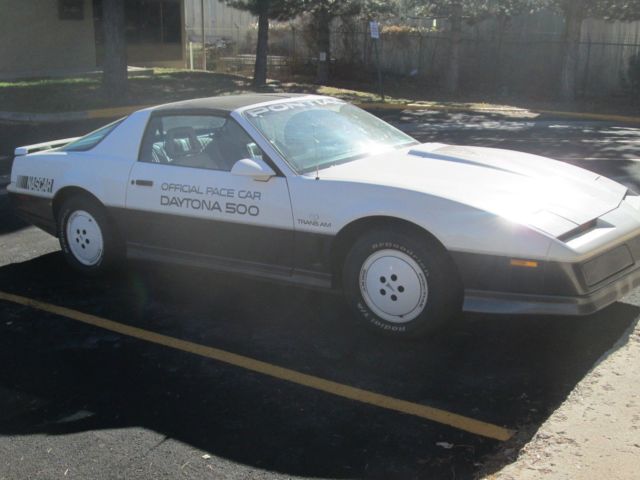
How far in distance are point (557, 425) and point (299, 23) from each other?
3122 cm

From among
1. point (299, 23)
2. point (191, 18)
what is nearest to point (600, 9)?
point (299, 23)

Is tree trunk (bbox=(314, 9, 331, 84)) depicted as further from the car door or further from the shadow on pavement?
the shadow on pavement

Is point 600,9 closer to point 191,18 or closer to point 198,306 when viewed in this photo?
point 198,306

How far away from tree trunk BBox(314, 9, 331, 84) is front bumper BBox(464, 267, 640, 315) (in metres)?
23.8

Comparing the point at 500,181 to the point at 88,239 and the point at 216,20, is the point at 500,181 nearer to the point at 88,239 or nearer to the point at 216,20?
the point at 88,239

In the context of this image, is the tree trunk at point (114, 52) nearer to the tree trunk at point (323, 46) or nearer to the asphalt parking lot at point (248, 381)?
the tree trunk at point (323, 46)

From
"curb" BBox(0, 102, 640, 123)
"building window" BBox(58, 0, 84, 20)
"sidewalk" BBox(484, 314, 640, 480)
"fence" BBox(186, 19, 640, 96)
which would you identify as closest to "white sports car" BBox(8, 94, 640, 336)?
"sidewalk" BBox(484, 314, 640, 480)

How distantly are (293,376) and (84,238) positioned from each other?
2669 millimetres

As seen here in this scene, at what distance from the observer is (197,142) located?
5945mm

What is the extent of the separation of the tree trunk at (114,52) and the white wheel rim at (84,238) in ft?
46.6

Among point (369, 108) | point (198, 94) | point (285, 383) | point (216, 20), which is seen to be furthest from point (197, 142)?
point (216, 20)

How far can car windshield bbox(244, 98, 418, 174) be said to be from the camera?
17.6ft

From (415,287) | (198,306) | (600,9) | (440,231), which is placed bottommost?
(198,306)

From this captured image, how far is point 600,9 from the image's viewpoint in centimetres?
2309
